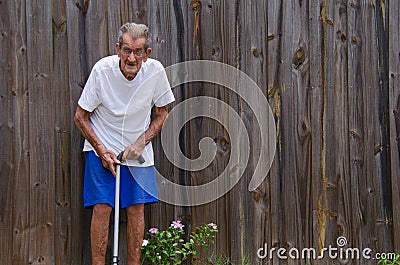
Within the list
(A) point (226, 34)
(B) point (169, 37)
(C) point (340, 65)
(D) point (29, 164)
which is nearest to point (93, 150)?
(D) point (29, 164)

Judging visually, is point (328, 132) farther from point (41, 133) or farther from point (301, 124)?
point (41, 133)

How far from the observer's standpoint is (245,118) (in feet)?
13.5

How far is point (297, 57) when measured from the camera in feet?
13.6

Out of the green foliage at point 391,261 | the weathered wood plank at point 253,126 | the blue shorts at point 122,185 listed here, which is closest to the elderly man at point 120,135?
the blue shorts at point 122,185

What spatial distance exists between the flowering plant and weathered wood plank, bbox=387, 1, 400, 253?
125 centimetres

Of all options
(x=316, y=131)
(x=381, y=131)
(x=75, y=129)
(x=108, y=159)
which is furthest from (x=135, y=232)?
(x=381, y=131)

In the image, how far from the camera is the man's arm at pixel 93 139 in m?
3.58

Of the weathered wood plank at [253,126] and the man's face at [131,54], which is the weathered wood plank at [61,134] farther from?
the weathered wood plank at [253,126]

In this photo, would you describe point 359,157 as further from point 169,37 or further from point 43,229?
Answer: point 43,229

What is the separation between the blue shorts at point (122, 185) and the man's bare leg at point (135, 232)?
5cm

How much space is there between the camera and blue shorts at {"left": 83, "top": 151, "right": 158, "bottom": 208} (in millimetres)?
3633

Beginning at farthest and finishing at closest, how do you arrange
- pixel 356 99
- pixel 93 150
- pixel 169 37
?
pixel 356 99 → pixel 169 37 → pixel 93 150

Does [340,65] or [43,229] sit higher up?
[340,65]

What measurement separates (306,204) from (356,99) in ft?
2.53
